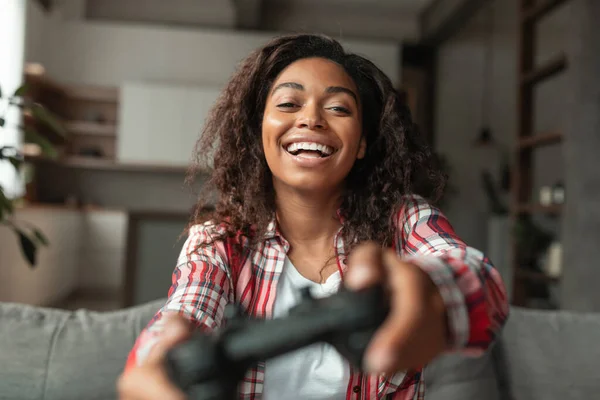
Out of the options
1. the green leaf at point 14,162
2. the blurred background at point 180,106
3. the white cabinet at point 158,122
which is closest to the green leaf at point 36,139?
the green leaf at point 14,162

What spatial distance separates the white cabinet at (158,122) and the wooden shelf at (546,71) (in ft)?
11.2

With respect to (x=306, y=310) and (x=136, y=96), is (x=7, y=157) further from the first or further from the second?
(x=136, y=96)

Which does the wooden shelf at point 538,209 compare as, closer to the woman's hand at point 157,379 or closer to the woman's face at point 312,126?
the woman's face at point 312,126

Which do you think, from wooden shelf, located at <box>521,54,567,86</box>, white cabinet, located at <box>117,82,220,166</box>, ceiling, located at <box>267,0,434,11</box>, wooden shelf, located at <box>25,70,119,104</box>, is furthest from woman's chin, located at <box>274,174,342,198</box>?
ceiling, located at <box>267,0,434,11</box>

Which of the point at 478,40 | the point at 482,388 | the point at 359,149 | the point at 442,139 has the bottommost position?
the point at 482,388

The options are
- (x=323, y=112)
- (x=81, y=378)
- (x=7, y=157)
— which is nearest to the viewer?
(x=323, y=112)

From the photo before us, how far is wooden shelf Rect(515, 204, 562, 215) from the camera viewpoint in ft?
11.1

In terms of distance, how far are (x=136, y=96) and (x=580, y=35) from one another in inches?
178

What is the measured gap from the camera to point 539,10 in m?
3.53

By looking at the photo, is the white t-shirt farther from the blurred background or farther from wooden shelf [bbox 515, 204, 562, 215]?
the blurred background

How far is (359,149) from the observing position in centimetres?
111

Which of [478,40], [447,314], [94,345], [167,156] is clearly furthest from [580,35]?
[478,40]

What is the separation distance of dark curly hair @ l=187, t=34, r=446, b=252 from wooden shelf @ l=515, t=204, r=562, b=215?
2.50m

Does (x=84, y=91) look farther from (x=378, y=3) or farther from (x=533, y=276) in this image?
(x=533, y=276)
